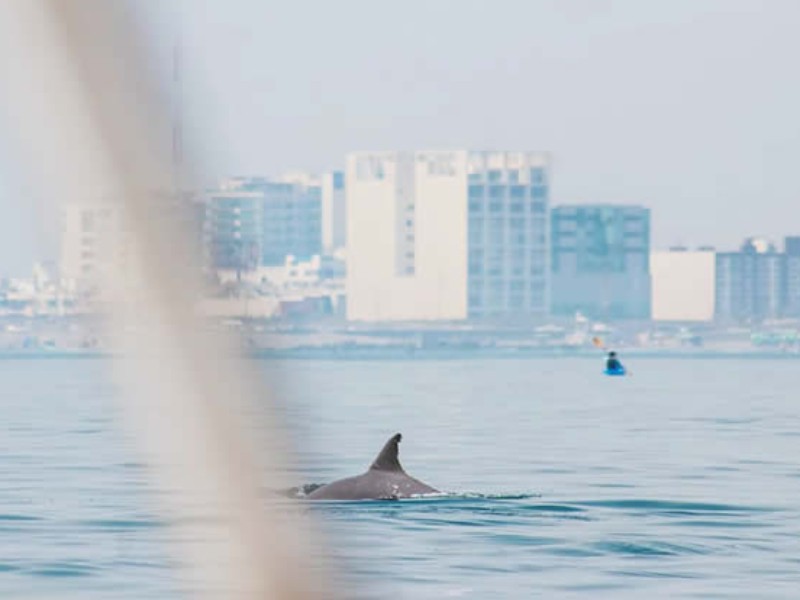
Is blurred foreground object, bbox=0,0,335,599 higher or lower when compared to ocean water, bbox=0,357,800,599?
higher

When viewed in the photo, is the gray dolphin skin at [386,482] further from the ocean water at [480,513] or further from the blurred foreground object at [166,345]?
the blurred foreground object at [166,345]

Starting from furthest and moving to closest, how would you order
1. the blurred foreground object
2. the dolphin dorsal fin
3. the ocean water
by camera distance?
1. the dolphin dorsal fin
2. the ocean water
3. the blurred foreground object

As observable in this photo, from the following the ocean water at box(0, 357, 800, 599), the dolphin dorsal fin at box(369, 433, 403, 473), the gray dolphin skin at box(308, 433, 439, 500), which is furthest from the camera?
the dolphin dorsal fin at box(369, 433, 403, 473)

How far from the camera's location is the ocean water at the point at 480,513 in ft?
51.6

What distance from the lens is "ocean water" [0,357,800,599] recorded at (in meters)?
15.7

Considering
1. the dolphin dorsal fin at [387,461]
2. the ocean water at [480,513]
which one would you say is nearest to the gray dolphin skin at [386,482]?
the dolphin dorsal fin at [387,461]

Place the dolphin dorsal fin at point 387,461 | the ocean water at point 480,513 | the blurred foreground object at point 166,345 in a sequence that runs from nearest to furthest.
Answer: the blurred foreground object at point 166,345 < the ocean water at point 480,513 < the dolphin dorsal fin at point 387,461

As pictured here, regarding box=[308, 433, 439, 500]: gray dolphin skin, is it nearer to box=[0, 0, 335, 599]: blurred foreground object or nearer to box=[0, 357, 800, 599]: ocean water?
box=[0, 357, 800, 599]: ocean water

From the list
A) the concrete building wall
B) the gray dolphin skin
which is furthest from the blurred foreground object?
the gray dolphin skin

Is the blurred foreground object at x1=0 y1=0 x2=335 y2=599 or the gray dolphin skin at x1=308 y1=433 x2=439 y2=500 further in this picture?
the gray dolphin skin at x1=308 y1=433 x2=439 y2=500

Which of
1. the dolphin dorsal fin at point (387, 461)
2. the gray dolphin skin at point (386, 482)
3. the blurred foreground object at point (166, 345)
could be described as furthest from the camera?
the dolphin dorsal fin at point (387, 461)

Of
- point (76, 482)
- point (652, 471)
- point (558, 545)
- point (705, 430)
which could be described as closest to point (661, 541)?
point (558, 545)

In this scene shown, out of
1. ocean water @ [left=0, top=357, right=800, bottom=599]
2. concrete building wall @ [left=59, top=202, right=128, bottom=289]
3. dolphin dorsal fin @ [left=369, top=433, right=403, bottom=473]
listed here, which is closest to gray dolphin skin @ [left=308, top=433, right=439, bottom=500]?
dolphin dorsal fin @ [left=369, top=433, right=403, bottom=473]

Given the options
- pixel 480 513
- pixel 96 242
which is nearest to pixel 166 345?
pixel 96 242
